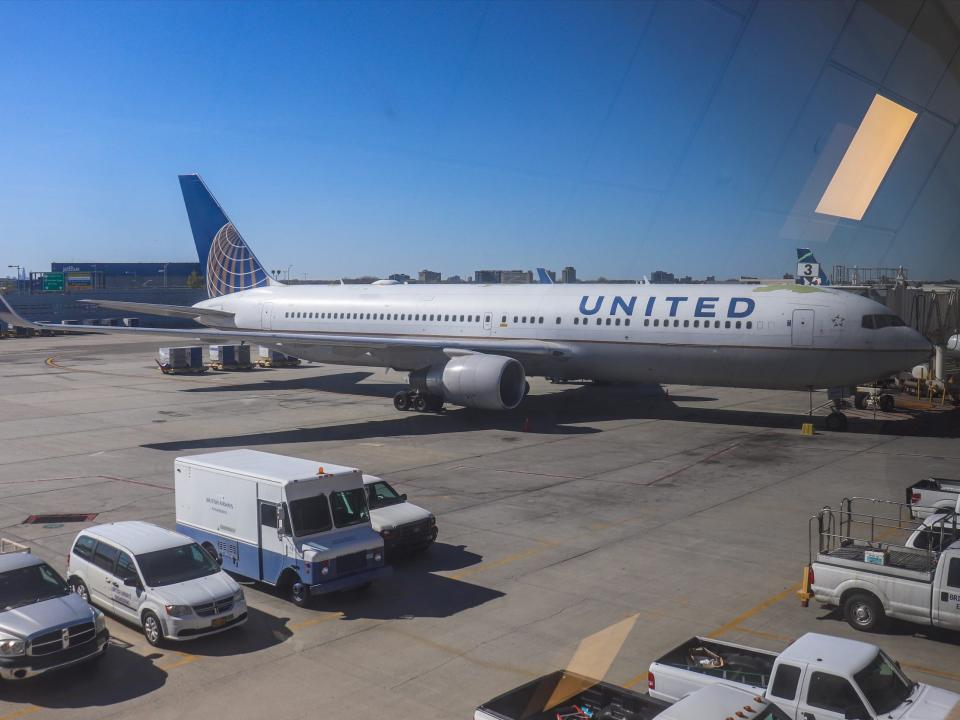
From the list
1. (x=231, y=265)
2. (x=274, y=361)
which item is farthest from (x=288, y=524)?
(x=274, y=361)

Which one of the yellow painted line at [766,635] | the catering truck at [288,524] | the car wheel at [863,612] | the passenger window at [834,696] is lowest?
the catering truck at [288,524]

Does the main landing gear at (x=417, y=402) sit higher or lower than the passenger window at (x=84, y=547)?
higher

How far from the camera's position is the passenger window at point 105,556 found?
40.8ft

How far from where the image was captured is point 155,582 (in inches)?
466

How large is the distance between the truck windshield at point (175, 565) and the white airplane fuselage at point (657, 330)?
1885cm

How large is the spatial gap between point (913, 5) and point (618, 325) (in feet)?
54.1

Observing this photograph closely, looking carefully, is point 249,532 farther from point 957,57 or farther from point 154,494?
point 957,57

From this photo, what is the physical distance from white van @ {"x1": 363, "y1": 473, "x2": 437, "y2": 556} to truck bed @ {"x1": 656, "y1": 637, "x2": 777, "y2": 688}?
6.38 meters

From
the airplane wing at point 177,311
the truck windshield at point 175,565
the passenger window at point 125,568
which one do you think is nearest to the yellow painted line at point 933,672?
the truck windshield at point 175,565

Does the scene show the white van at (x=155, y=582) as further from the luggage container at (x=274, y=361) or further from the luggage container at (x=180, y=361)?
the luggage container at (x=274, y=361)

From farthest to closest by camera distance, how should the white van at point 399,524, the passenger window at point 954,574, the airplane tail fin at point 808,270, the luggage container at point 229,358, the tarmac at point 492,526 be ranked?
the luggage container at point 229,358, the airplane tail fin at point 808,270, the white van at point 399,524, the passenger window at point 954,574, the tarmac at point 492,526

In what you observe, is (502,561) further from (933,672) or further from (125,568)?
(933,672)

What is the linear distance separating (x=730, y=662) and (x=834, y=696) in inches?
52.8

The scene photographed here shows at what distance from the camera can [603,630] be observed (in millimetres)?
11898
